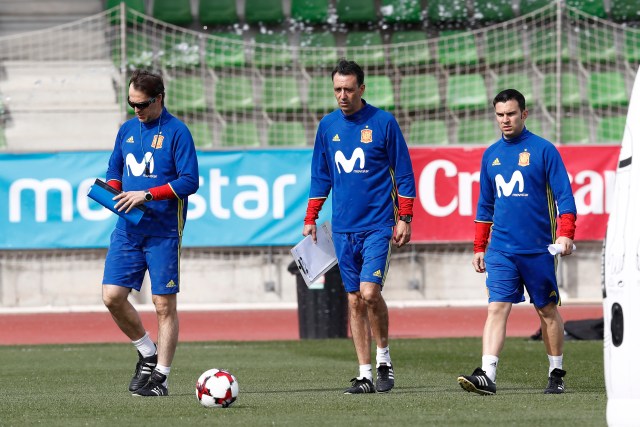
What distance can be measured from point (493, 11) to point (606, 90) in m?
2.60

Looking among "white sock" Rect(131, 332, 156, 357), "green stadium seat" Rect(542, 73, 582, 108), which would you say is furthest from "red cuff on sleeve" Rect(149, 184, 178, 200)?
"green stadium seat" Rect(542, 73, 582, 108)

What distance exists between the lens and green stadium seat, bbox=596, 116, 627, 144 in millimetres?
21562

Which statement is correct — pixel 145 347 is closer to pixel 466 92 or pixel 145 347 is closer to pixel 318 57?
pixel 318 57

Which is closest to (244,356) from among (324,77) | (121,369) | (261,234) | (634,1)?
(121,369)

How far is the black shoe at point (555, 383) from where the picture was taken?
8.57 meters

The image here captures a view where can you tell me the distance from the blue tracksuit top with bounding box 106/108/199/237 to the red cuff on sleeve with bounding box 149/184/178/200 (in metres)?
0.09

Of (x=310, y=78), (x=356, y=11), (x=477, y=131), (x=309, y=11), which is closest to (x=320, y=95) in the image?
(x=310, y=78)

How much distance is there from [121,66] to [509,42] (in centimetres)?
674

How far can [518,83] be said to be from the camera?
2197cm

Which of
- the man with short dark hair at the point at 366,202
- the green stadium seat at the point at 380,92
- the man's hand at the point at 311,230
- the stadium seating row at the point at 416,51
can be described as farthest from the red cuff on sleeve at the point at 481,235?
the stadium seating row at the point at 416,51

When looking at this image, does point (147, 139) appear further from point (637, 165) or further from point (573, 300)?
point (573, 300)

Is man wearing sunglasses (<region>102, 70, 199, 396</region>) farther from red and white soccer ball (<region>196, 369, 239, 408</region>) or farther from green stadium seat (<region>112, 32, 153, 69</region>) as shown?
green stadium seat (<region>112, 32, 153, 69</region>)

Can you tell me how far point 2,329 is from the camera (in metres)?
17.5

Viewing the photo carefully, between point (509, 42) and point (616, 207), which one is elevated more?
point (509, 42)
